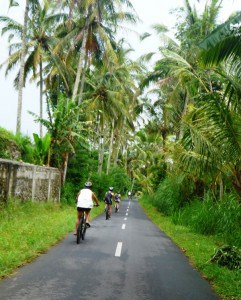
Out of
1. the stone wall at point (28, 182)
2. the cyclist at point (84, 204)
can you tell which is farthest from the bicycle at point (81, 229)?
the stone wall at point (28, 182)

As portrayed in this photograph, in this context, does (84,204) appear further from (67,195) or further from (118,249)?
(67,195)

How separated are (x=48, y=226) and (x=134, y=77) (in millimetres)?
30895

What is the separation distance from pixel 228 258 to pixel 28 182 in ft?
32.3

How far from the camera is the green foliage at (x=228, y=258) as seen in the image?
26.1ft

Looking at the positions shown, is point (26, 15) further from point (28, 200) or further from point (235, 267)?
point (235, 267)

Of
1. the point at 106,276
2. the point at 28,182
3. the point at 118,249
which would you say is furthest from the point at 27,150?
the point at 106,276

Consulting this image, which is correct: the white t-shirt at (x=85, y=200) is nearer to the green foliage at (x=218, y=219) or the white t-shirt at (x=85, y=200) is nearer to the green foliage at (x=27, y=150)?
the green foliage at (x=218, y=219)

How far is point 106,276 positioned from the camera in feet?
21.6

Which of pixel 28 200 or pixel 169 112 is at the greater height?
pixel 169 112

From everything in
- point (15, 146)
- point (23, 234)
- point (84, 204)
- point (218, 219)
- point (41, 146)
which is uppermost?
point (41, 146)

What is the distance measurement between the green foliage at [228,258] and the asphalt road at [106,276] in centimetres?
66

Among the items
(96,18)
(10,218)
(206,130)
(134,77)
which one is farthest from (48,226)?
(134,77)

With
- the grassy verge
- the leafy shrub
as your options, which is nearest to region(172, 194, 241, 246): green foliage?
the grassy verge

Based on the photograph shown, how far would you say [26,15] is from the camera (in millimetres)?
23297
